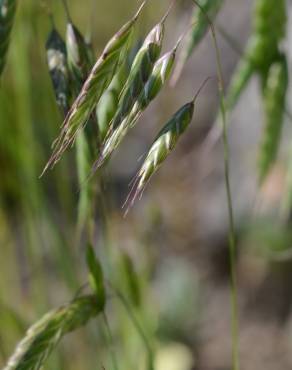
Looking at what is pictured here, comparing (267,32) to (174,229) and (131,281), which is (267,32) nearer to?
(131,281)

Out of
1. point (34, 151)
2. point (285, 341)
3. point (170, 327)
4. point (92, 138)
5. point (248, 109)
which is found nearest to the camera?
point (92, 138)

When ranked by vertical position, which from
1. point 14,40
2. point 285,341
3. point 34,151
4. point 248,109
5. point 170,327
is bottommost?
point 285,341

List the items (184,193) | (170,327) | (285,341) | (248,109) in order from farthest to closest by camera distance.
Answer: (184,193) → (248,109) → (285,341) → (170,327)

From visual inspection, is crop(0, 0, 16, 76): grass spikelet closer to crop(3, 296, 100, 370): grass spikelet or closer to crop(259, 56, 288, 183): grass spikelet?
crop(3, 296, 100, 370): grass spikelet

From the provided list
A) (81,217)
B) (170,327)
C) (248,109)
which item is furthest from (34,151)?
(248,109)

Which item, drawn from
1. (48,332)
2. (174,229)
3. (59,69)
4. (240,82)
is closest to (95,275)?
(48,332)

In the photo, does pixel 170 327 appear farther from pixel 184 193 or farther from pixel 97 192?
pixel 97 192

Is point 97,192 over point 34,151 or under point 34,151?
under
